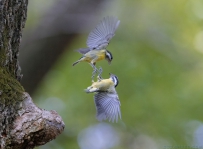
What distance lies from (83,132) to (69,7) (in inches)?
92.1

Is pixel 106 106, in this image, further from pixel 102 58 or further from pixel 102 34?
pixel 102 34

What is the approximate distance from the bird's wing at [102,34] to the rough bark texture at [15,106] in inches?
12.6

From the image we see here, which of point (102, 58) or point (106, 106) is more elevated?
point (102, 58)

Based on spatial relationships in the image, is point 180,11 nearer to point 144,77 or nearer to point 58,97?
point 144,77

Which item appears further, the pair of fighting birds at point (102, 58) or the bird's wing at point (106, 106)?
the bird's wing at point (106, 106)

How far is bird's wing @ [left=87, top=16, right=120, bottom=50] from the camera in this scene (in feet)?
6.17

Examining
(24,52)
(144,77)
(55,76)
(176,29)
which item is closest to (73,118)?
(55,76)

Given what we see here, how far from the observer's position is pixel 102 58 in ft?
6.40

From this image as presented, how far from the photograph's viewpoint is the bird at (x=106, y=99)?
199 centimetres

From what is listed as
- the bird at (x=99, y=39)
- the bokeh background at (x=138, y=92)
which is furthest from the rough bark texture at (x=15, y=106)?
the bokeh background at (x=138, y=92)

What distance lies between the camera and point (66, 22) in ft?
10.2

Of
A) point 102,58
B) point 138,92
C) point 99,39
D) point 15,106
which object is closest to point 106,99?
point 102,58

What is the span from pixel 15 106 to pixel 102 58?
20.5 inches

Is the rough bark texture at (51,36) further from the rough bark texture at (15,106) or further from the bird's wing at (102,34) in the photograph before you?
the rough bark texture at (15,106)
